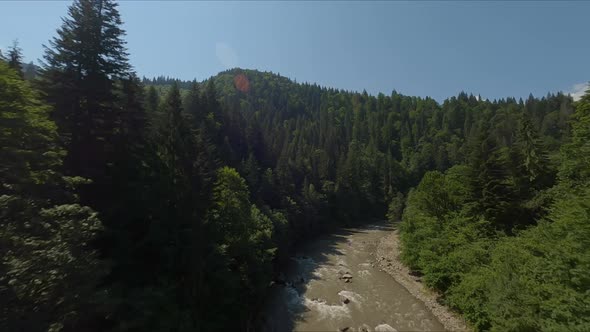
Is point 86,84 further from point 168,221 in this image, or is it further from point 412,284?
point 412,284

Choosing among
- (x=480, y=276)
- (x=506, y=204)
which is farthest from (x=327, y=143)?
(x=480, y=276)

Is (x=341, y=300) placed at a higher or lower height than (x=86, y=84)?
lower

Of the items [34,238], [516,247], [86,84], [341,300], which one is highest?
[86,84]

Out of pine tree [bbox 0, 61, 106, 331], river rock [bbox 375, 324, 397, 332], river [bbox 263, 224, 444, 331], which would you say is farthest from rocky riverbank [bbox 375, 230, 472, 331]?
pine tree [bbox 0, 61, 106, 331]

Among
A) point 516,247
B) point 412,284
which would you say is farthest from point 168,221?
point 412,284

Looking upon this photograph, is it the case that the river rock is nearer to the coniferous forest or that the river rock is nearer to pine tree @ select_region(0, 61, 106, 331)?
the coniferous forest

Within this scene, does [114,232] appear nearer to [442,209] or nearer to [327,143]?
[442,209]

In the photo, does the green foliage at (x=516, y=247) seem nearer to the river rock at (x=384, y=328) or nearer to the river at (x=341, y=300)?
the river at (x=341, y=300)
